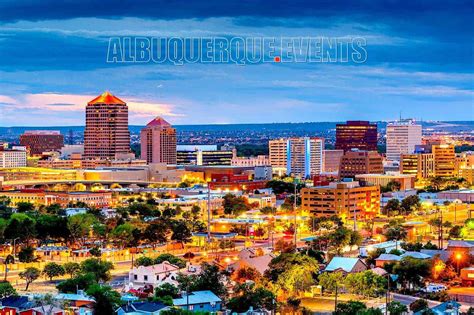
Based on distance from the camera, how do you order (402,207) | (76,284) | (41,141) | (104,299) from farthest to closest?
1. (41,141)
2. (402,207)
3. (76,284)
4. (104,299)

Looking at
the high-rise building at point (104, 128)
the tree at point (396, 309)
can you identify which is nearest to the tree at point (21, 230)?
the tree at point (396, 309)

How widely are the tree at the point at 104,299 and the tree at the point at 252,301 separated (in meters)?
3.42

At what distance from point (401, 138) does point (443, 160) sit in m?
48.1

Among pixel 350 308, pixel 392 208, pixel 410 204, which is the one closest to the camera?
pixel 350 308

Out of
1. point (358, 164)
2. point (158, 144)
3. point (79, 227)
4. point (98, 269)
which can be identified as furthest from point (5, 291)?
point (158, 144)

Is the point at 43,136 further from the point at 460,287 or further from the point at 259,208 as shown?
the point at 460,287

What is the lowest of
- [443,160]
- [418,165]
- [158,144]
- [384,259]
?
[384,259]

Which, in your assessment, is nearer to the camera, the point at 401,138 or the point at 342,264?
the point at 342,264

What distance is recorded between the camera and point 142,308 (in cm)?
2792

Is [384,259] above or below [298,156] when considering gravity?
below

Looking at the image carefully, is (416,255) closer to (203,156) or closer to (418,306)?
(418,306)

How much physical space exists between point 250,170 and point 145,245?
57.6 meters

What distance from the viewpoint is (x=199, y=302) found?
3048 centimetres

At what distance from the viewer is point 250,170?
4242 inches
